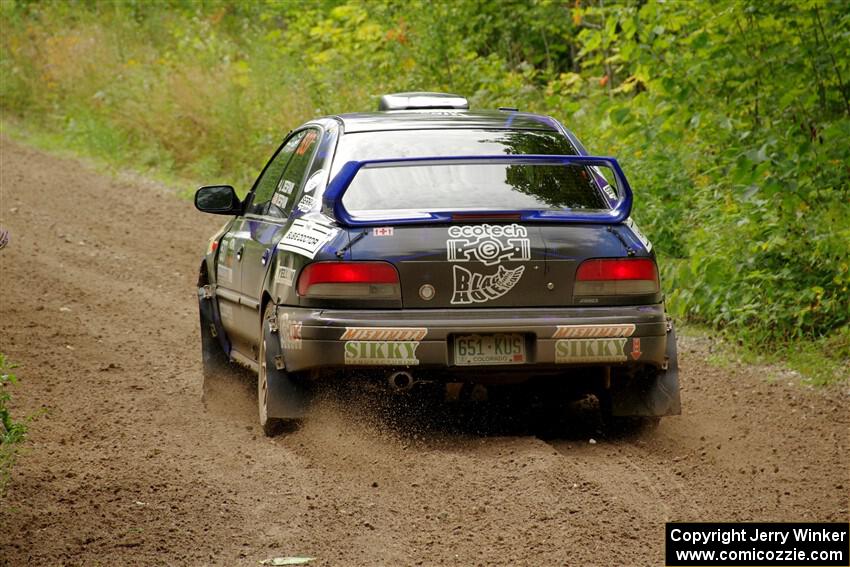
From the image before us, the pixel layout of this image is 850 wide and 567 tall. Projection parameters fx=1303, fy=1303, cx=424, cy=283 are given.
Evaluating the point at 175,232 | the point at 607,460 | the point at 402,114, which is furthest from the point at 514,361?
the point at 175,232

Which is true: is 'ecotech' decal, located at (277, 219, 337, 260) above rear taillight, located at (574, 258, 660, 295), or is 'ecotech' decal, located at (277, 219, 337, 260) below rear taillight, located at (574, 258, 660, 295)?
above

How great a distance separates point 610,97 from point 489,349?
839 centimetres

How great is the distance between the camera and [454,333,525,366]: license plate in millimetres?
5930

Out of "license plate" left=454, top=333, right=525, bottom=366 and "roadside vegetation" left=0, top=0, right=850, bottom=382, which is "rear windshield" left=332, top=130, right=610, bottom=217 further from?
"roadside vegetation" left=0, top=0, right=850, bottom=382

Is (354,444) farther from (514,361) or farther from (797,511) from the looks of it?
(797,511)

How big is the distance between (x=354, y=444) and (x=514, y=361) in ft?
2.85

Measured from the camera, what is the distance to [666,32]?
10617 mm

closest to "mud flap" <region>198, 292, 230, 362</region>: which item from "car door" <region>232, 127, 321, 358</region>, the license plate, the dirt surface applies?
the dirt surface

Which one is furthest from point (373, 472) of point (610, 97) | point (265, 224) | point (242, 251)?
point (610, 97)

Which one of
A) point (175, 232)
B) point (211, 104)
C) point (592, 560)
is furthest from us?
point (211, 104)

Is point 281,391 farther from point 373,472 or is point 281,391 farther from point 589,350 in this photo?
point 589,350

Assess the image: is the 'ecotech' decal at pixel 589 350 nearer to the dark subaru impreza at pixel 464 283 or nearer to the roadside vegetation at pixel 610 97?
the dark subaru impreza at pixel 464 283

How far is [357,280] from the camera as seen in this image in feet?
19.5

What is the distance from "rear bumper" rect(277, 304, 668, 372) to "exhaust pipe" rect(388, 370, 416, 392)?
2.3 inches
